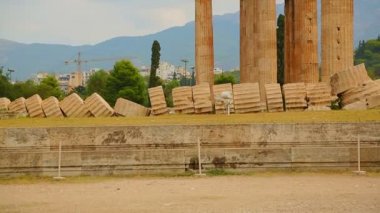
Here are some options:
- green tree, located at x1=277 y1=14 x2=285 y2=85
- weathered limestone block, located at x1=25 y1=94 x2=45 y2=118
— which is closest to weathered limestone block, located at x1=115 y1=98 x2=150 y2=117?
weathered limestone block, located at x1=25 y1=94 x2=45 y2=118

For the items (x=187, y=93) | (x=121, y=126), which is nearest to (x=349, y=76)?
(x=187, y=93)

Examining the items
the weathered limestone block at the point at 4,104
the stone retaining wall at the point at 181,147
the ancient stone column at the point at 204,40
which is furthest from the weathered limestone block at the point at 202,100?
the ancient stone column at the point at 204,40

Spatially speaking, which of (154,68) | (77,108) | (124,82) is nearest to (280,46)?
(124,82)

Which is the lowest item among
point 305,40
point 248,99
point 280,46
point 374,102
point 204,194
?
point 204,194

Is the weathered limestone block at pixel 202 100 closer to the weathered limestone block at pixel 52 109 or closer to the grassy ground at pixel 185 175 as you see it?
the weathered limestone block at pixel 52 109

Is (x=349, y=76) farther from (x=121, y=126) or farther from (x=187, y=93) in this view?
(x=121, y=126)

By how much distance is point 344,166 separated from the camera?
2491 centimetres

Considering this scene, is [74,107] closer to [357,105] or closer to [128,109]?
[128,109]

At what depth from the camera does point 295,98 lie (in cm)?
3956

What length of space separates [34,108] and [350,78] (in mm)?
Answer: 17076

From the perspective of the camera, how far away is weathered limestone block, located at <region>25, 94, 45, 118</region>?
4184 centimetres

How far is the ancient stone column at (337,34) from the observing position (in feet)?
152

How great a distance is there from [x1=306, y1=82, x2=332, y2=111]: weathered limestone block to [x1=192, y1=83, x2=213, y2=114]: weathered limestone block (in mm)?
5115

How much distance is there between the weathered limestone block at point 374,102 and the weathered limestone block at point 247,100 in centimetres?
534
